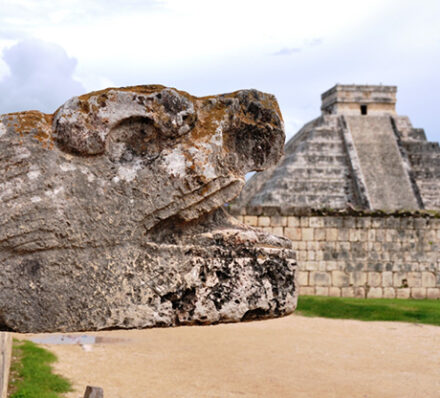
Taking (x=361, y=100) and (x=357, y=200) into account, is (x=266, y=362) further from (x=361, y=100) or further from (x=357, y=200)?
(x=361, y=100)

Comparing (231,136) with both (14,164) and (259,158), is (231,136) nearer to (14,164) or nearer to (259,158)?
(259,158)

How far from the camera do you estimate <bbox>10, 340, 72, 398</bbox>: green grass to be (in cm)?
788

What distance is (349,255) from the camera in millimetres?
17359

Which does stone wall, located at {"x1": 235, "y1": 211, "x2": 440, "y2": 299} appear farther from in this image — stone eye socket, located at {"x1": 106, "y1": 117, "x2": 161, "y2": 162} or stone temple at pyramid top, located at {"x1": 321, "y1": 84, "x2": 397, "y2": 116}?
stone temple at pyramid top, located at {"x1": 321, "y1": 84, "x2": 397, "y2": 116}

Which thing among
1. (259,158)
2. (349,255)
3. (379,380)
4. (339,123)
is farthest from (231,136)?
(339,123)

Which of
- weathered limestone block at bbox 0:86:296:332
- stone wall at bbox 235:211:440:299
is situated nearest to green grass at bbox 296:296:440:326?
stone wall at bbox 235:211:440:299

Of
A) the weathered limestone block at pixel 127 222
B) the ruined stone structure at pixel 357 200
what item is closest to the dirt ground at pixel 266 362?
the ruined stone structure at pixel 357 200

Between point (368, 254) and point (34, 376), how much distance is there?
425 inches

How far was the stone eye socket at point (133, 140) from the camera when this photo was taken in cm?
228

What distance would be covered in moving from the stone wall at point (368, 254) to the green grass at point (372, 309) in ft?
1.88

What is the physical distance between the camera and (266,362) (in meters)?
10.6

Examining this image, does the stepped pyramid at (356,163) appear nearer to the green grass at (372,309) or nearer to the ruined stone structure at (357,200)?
the ruined stone structure at (357,200)

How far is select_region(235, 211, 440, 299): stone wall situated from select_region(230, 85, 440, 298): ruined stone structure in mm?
26

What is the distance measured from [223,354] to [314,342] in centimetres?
194
